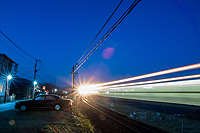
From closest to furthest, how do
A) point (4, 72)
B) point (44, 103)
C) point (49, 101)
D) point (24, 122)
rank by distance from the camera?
point (24, 122), point (44, 103), point (49, 101), point (4, 72)

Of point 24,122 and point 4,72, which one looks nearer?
point 24,122

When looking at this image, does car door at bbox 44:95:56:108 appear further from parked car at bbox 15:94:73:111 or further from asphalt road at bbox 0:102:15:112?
asphalt road at bbox 0:102:15:112

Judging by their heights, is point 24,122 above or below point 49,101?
below

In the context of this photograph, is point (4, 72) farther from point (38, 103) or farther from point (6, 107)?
point (38, 103)

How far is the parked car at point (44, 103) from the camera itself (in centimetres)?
1233

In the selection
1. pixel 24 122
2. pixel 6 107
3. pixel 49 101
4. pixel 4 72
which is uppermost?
pixel 4 72

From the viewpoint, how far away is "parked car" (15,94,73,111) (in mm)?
12326

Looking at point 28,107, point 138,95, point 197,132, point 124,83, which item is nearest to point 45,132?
point 28,107

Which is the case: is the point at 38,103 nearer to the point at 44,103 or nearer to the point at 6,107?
the point at 44,103

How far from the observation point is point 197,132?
9539 mm

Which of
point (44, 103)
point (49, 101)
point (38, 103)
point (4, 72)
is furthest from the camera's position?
point (4, 72)

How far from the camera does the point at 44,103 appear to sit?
12.8 meters

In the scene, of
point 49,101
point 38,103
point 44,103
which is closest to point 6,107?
point 38,103

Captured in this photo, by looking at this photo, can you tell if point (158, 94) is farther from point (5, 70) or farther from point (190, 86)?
point (5, 70)
